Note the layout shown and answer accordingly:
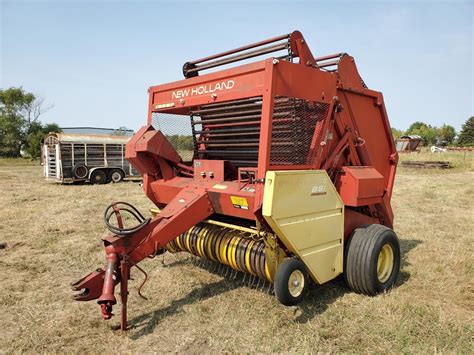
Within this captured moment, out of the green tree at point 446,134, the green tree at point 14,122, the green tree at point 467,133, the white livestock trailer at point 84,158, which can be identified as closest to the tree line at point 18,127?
the green tree at point 14,122

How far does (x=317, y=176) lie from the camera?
3.71 meters

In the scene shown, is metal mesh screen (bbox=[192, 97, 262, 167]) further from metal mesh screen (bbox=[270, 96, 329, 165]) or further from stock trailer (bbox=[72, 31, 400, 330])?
metal mesh screen (bbox=[270, 96, 329, 165])

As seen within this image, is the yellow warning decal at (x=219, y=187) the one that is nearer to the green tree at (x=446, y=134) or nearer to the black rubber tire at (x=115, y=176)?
the black rubber tire at (x=115, y=176)

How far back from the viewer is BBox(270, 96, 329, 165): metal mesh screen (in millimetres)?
3781

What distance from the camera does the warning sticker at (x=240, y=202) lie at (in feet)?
11.9

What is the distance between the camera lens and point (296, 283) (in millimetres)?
3506

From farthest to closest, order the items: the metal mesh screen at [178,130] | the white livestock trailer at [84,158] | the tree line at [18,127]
Result: the tree line at [18,127] → the white livestock trailer at [84,158] → the metal mesh screen at [178,130]

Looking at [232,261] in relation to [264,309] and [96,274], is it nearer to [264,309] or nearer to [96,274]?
[264,309]

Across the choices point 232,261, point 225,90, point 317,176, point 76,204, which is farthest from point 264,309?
point 76,204

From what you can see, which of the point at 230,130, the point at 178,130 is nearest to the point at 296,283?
the point at 230,130

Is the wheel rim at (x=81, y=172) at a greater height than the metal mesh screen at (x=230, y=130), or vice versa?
the metal mesh screen at (x=230, y=130)

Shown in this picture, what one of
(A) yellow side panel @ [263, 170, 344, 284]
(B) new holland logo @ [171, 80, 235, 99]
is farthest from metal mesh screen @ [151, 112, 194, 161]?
(A) yellow side panel @ [263, 170, 344, 284]

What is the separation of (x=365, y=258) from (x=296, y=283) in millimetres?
907

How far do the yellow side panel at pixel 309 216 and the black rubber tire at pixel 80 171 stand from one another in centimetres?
1329
